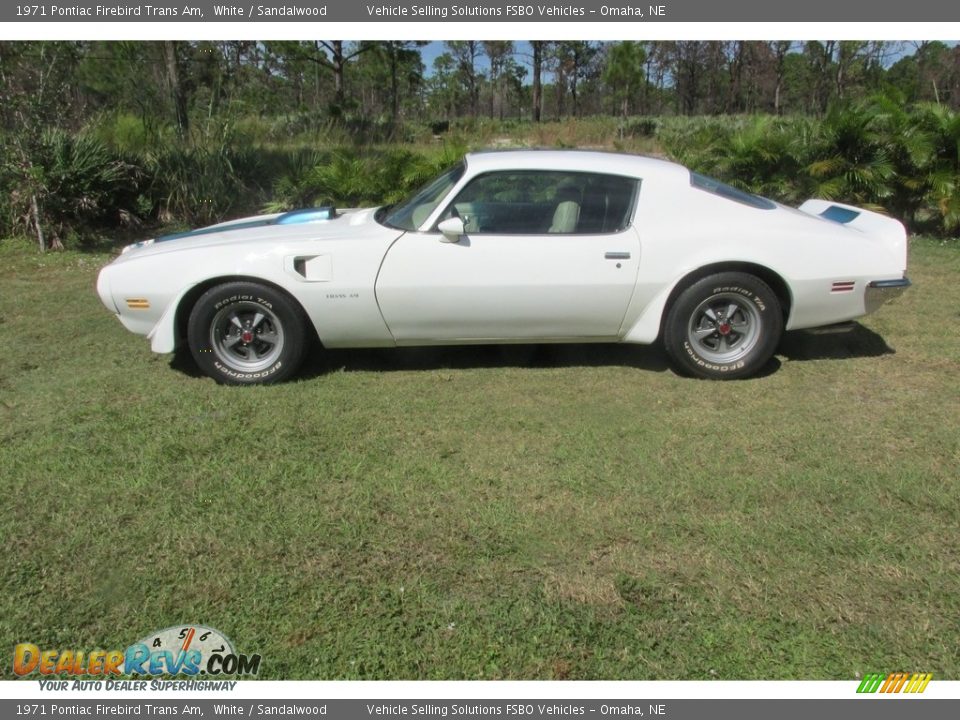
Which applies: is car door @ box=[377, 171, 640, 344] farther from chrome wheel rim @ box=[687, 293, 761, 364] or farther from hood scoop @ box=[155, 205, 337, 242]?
hood scoop @ box=[155, 205, 337, 242]

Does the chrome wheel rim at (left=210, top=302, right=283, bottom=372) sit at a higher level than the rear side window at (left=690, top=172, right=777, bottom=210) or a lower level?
lower

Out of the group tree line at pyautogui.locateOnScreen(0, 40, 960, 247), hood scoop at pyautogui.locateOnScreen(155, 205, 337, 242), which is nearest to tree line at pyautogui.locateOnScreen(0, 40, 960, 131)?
tree line at pyautogui.locateOnScreen(0, 40, 960, 247)

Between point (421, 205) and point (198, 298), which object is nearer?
point (198, 298)

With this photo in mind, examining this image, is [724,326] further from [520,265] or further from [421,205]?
[421,205]

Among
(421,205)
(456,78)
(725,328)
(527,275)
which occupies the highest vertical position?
(456,78)

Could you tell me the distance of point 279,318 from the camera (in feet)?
15.1

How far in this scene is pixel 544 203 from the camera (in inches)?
185

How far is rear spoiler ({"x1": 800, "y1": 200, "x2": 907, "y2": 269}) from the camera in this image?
189 inches

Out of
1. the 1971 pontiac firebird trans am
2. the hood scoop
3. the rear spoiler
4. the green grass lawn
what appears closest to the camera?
the green grass lawn

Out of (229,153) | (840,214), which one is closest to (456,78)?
(229,153)

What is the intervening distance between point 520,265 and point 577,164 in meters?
0.80

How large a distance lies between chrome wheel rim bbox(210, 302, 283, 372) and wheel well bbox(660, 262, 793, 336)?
245cm

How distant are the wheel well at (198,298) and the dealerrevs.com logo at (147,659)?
2381mm

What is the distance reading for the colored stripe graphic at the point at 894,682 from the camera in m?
2.42
